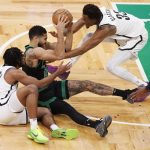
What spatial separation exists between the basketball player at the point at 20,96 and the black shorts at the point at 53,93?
0.20 meters

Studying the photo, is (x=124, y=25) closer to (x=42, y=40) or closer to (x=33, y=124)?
(x=42, y=40)

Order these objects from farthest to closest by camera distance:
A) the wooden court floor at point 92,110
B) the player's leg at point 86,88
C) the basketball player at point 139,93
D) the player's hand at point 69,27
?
the basketball player at point 139,93
the player's hand at point 69,27
the player's leg at point 86,88
the wooden court floor at point 92,110

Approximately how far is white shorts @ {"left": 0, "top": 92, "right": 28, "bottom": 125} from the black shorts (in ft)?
0.91

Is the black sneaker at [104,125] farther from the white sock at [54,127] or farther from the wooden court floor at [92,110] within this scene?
the white sock at [54,127]

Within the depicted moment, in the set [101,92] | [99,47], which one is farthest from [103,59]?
[101,92]

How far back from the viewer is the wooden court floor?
5.37 m

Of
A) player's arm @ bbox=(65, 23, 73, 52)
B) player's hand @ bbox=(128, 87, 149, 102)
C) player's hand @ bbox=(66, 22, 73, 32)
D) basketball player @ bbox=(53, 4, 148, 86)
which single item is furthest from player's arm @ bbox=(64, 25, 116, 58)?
player's hand @ bbox=(128, 87, 149, 102)

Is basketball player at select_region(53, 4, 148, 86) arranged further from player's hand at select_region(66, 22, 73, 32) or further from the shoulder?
player's hand at select_region(66, 22, 73, 32)

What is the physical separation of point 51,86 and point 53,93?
3.3 inches

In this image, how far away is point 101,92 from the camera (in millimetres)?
5875

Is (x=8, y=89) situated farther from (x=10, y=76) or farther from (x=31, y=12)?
(x=31, y=12)

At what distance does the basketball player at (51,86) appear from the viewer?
18.2 feet

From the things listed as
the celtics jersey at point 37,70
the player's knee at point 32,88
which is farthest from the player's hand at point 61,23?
the player's knee at point 32,88

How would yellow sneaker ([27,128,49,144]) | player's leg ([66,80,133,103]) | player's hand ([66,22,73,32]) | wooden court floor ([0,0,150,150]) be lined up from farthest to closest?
1. player's hand ([66,22,73,32])
2. player's leg ([66,80,133,103])
3. wooden court floor ([0,0,150,150])
4. yellow sneaker ([27,128,49,144])
